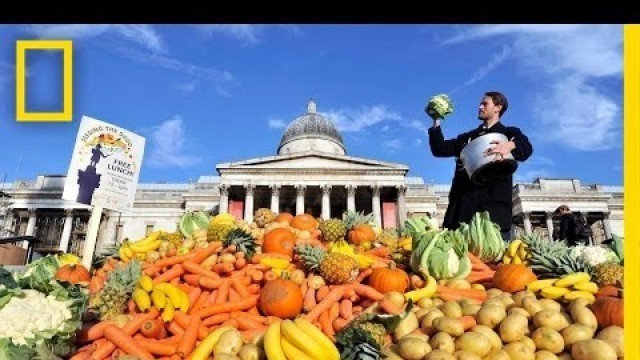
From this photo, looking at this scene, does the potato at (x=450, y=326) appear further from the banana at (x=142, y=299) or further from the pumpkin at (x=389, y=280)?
the banana at (x=142, y=299)

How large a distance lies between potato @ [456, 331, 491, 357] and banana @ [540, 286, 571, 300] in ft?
3.10

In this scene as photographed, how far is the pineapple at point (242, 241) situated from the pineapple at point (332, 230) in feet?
2.91

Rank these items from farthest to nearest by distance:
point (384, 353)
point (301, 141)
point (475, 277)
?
point (301, 141)
point (475, 277)
point (384, 353)

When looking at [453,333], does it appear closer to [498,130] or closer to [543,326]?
[543,326]

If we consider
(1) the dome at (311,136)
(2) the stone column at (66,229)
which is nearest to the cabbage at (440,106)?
(1) the dome at (311,136)

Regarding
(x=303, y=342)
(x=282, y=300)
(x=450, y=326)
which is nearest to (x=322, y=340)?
(x=303, y=342)

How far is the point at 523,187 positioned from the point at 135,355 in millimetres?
57085

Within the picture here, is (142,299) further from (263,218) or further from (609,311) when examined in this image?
(609,311)

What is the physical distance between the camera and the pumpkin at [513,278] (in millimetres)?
4287

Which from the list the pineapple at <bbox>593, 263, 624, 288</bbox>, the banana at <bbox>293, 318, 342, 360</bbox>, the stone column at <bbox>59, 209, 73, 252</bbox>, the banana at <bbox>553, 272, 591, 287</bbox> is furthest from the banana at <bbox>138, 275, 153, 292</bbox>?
the stone column at <bbox>59, 209, 73, 252</bbox>

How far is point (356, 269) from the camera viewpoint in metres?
4.77

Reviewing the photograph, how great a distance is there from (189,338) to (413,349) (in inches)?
68.4

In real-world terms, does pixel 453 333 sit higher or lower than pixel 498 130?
lower
